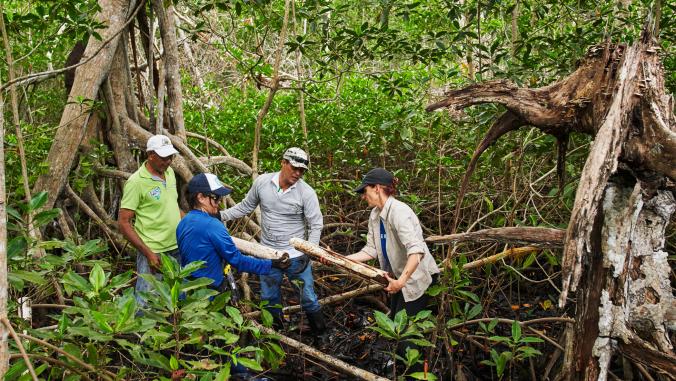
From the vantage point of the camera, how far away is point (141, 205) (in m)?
4.24

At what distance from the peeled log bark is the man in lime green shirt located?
A: 0.90 meters

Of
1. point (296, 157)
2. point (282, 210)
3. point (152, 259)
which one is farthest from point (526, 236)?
point (152, 259)

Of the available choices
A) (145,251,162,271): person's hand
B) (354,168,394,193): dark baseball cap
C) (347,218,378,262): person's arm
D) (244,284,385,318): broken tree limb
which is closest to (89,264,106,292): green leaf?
(145,251,162,271): person's hand

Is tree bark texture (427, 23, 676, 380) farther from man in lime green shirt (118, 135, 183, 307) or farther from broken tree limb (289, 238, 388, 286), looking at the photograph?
man in lime green shirt (118, 135, 183, 307)

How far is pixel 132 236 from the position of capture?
164 inches

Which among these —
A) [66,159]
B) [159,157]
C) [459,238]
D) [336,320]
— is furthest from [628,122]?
[66,159]

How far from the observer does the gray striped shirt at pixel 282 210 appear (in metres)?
4.57

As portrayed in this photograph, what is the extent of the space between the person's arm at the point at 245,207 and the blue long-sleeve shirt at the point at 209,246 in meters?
0.69

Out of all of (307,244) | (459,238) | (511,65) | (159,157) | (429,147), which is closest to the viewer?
(459,238)

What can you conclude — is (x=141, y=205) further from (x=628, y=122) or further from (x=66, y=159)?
(x=628, y=122)

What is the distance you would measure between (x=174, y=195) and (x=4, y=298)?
2.13 m

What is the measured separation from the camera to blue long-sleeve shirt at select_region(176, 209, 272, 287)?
3.86m

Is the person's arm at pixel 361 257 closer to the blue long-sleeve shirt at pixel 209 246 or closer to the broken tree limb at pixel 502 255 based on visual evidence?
the blue long-sleeve shirt at pixel 209 246

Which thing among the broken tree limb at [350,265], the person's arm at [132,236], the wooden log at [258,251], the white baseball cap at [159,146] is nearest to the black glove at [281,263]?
the wooden log at [258,251]
